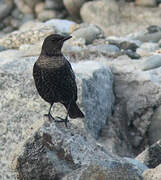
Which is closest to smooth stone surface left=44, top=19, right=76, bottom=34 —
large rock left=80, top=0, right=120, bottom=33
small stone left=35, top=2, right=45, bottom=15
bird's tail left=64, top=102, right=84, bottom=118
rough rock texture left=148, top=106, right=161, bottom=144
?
large rock left=80, top=0, right=120, bottom=33

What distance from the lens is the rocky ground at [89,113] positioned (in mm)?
6012

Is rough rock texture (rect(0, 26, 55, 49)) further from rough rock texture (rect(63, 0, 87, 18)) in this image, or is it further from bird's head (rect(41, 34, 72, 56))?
bird's head (rect(41, 34, 72, 56))

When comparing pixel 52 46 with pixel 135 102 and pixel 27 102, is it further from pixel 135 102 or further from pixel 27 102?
pixel 135 102

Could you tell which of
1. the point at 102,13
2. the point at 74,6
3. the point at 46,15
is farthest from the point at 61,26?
the point at 46,15

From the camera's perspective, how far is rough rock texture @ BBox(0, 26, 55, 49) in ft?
43.7

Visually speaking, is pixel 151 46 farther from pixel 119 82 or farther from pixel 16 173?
pixel 16 173

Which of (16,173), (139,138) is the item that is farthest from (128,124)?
(16,173)

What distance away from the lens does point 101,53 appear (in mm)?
11172

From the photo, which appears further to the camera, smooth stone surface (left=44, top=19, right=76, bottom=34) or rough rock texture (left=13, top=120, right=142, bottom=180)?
smooth stone surface (left=44, top=19, right=76, bottom=34)

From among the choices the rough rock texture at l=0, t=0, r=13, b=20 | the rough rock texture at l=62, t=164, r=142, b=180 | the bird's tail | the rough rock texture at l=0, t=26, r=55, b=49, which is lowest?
the rough rock texture at l=0, t=0, r=13, b=20

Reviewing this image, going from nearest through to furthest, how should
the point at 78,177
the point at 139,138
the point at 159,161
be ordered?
the point at 78,177, the point at 159,161, the point at 139,138

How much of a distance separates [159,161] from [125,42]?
5225 millimetres

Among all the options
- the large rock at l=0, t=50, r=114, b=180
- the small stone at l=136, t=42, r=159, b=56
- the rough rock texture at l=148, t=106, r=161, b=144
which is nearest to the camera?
the large rock at l=0, t=50, r=114, b=180

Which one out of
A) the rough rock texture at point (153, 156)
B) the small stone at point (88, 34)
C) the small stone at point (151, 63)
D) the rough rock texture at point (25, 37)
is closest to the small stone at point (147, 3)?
the small stone at point (88, 34)
